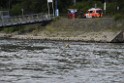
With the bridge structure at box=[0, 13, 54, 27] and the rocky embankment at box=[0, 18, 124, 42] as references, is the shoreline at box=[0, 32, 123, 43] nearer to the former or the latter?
the rocky embankment at box=[0, 18, 124, 42]

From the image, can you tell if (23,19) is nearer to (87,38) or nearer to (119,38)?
(87,38)

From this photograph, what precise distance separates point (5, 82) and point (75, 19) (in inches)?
2736

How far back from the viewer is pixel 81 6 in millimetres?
114688

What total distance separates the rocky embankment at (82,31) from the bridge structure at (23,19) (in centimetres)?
256

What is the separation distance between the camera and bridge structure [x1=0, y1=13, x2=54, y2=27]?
92.5 meters

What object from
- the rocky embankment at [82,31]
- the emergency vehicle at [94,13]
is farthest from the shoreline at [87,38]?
the emergency vehicle at [94,13]

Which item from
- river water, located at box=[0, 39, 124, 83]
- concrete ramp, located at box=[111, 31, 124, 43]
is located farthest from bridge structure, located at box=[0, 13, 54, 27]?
river water, located at box=[0, 39, 124, 83]

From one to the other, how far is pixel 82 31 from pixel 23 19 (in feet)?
43.4

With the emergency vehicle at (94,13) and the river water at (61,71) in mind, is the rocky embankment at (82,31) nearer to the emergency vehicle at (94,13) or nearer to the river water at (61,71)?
the emergency vehicle at (94,13)

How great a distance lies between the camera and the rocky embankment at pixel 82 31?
3492 inches

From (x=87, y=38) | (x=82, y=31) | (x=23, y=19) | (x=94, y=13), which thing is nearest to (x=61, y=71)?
(x=87, y=38)

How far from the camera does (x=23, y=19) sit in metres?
102

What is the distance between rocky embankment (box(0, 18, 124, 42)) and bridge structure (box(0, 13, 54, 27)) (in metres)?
2.56

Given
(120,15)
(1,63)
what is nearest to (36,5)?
(120,15)
